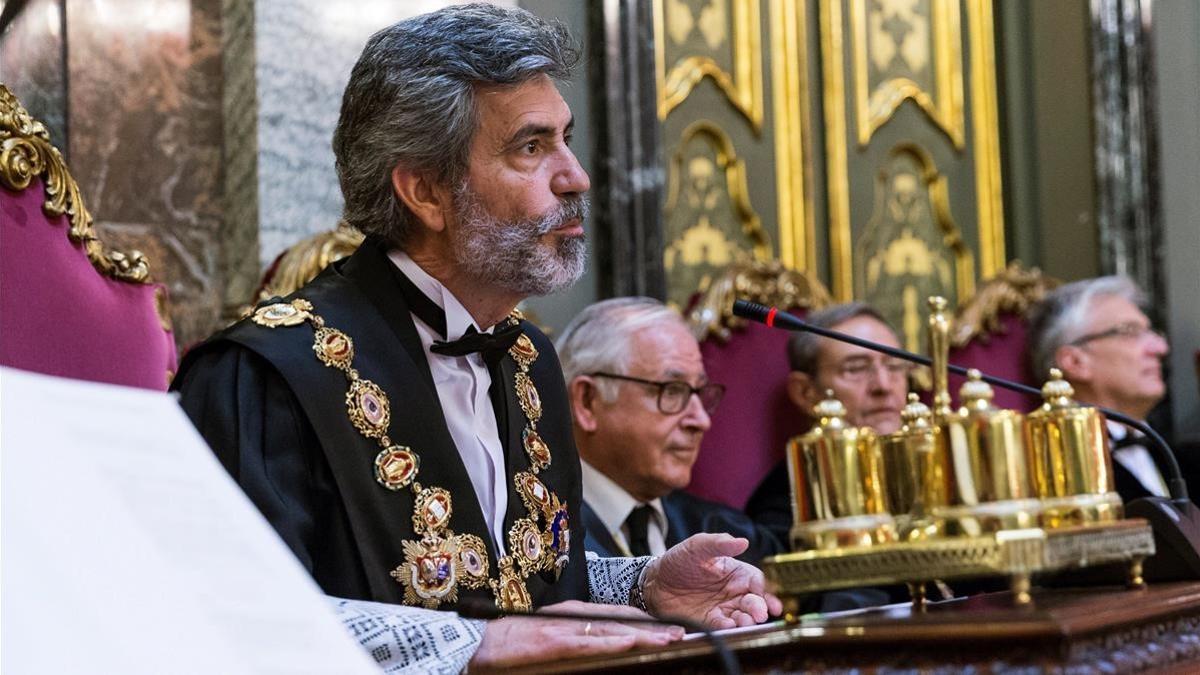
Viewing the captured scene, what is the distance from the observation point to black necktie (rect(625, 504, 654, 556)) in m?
3.49

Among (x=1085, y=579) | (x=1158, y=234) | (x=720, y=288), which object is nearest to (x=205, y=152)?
(x=720, y=288)

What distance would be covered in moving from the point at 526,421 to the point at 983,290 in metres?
2.76

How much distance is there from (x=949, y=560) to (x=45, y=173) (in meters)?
1.45

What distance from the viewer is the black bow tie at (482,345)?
2.19 meters

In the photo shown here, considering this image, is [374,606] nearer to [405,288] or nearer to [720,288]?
[405,288]

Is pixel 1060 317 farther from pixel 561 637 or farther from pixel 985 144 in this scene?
pixel 561 637

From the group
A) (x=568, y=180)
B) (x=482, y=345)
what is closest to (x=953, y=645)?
(x=482, y=345)

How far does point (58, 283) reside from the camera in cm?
215

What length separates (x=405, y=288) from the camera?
7.37ft

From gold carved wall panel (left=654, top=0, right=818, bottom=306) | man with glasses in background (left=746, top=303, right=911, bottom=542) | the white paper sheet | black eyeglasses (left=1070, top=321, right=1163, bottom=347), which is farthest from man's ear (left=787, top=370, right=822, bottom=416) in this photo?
the white paper sheet

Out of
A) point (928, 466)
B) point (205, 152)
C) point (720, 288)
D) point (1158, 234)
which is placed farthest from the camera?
point (1158, 234)

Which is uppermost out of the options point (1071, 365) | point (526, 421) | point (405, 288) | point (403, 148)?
point (403, 148)

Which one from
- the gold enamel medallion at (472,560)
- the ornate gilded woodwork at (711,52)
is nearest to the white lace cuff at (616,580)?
the gold enamel medallion at (472,560)

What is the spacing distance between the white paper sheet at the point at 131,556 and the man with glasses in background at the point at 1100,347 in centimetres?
412
